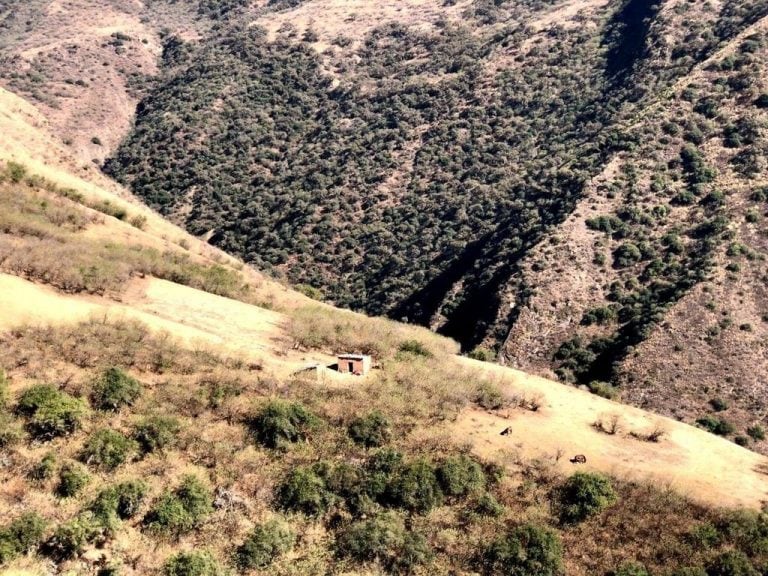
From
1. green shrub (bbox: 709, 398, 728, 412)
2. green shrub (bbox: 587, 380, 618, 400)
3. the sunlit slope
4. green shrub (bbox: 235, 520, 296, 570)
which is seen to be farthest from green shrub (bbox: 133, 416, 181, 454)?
green shrub (bbox: 709, 398, 728, 412)

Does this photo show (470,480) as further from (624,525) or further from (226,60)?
(226,60)

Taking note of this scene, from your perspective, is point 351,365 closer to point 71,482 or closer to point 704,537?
point 71,482

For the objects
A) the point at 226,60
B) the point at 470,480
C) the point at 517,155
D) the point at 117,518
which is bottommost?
the point at 117,518

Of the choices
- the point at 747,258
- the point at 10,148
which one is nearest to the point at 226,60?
the point at 10,148

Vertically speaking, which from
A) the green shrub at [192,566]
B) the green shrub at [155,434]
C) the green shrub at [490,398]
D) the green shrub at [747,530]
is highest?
the green shrub at [490,398]

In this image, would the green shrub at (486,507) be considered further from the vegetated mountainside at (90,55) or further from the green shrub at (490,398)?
the vegetated mountainside at (90,55)

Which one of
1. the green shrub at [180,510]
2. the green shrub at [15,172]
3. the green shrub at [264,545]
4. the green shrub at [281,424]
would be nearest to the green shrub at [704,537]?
the green shrub at [264,545]

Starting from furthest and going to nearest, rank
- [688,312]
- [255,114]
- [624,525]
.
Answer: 1. [255,114]
2. [688,312]
3. [624,525]
